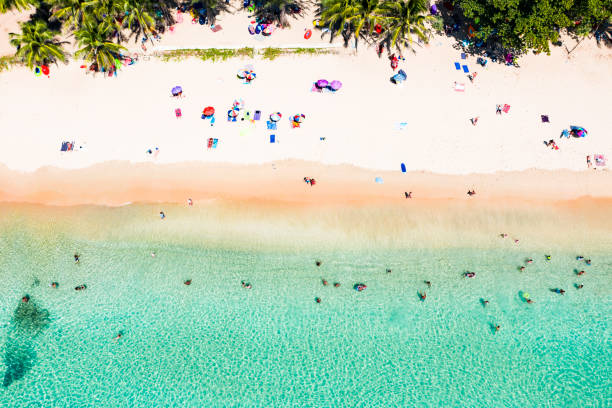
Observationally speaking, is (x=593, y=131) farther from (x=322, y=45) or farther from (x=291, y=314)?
(x=291, y=314)

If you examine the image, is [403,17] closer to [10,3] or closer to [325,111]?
[325,111]

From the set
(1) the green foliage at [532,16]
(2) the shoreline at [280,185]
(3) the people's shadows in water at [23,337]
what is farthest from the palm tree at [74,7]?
Result: (1) the green foliage at [532,16]

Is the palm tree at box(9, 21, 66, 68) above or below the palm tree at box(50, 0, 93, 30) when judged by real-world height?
below

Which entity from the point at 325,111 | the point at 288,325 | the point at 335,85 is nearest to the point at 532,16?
the point at 335,85

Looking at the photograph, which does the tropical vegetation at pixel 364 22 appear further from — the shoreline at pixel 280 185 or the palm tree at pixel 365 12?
the shoreline at pixel 280 185

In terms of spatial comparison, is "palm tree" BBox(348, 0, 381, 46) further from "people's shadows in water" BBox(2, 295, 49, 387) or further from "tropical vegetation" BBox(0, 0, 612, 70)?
"people's shadows in water" BBox(2, 295, 49, 387)

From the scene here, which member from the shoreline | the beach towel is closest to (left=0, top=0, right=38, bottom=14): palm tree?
the shoreline
